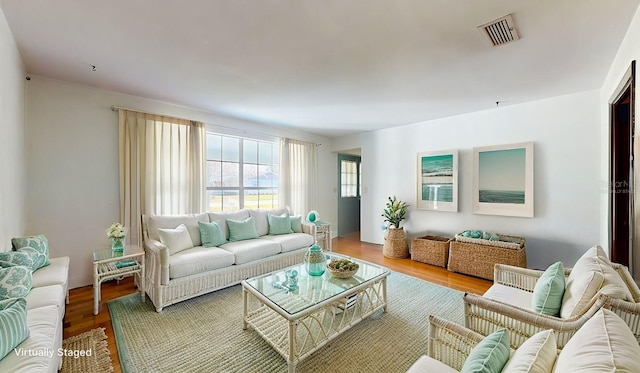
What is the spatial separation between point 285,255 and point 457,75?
293 centimetres

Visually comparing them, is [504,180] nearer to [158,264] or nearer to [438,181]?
[438,181]

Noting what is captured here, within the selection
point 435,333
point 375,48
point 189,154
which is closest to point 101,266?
point 189,154

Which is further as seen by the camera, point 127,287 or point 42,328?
point 127,287

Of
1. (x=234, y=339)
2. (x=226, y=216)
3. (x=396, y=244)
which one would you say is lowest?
(x=234, y=339)

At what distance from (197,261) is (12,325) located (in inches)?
60.3

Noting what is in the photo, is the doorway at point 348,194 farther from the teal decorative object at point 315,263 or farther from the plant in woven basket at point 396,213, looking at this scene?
the teal decorative object at point 315,263

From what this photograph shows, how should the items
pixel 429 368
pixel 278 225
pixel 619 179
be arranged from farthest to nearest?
pixel 278 225
pixel 619 179
pixel 429 368

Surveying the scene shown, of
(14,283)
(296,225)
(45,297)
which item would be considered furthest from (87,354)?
(296,225)

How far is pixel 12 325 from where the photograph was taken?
3.80ft

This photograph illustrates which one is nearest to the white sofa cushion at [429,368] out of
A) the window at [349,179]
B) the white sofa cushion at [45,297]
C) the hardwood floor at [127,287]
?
the hardwood floor at [127,287]

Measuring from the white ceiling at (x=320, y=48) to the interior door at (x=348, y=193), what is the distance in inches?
123

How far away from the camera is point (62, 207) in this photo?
2900 mm

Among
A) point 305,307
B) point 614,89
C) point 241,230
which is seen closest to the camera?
point 305,307

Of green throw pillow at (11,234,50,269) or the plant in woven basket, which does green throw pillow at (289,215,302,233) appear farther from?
green throw pillow at (11,234,50,269)
